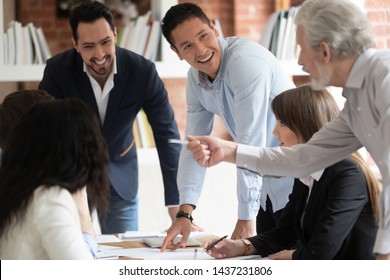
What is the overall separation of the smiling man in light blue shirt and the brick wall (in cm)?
203

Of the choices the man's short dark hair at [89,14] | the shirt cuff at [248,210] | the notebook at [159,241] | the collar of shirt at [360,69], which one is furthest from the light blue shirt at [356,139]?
the man's short dark hair at [89,14]

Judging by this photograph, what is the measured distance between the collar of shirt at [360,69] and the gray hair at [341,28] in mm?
16

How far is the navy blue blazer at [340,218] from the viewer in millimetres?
1979

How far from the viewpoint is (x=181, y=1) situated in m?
4.77

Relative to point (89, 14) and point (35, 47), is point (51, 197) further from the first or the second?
point (35, 47)

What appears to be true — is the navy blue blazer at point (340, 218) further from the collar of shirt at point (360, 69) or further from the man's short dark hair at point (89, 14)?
the man's short dark hair at point (89, 14)

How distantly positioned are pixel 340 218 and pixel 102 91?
165cm

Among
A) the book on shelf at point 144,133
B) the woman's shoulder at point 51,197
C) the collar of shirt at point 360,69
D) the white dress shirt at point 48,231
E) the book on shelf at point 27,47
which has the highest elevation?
the collar of shirt at point 360,69

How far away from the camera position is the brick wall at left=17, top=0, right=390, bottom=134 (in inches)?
189

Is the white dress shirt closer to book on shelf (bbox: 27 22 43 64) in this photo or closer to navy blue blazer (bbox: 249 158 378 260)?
navy blue blazer (bbox: 249 158 378 260)

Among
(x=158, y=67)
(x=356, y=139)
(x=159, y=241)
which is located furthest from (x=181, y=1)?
(x=356, y=139)

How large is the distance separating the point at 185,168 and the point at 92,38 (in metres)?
0.78

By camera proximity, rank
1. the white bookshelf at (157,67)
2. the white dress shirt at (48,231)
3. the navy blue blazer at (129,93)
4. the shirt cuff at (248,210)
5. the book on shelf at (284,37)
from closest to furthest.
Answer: the white dress shirt at (48,231) < the shirt cuff at (248,210) < the navy blue blazer at (129,93) < the white bookshelf at (157,67) < the book on shelf at (284,37)
